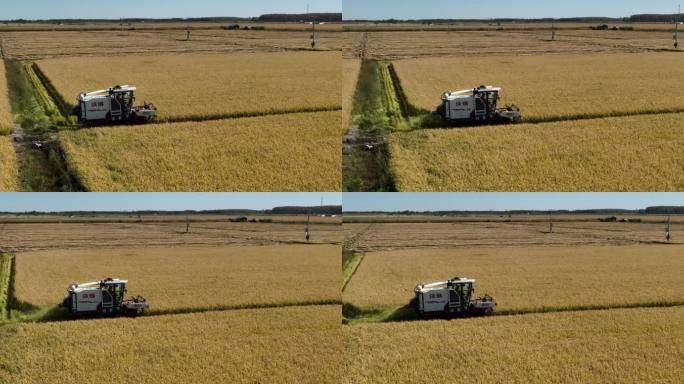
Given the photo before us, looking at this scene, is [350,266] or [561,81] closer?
[350,266]

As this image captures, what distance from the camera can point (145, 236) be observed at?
76562 mm

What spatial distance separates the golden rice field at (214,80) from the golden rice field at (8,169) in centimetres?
777

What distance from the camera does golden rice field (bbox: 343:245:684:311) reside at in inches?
1272

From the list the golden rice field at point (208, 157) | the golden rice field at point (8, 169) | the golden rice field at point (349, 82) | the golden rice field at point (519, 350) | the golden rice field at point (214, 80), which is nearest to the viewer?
the golden rice field at point (519, 350)

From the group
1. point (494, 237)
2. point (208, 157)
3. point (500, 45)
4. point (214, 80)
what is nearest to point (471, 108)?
point (208, 157)

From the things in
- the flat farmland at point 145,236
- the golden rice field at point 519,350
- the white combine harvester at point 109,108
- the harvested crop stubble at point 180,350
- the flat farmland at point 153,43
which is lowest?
the flat farmland at point 145,236

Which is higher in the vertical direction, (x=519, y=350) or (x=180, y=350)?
(x=519, y=350)

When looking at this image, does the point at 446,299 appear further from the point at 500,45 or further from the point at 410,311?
the point at 500,45

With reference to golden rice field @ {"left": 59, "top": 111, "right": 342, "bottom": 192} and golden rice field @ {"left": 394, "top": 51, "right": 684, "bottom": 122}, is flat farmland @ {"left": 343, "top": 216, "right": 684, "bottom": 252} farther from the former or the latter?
golden rice field @ {"left": 59, "top": 111, "right": 342, "bottom": 192}

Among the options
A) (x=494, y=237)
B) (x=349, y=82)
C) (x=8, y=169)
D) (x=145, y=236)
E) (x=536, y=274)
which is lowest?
(x=145, y=236)

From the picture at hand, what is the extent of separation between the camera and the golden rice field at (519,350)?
22094mm

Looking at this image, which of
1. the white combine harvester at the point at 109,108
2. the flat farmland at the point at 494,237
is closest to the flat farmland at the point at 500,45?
the flat farmland at the point at 494,237

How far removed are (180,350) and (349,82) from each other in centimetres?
2549

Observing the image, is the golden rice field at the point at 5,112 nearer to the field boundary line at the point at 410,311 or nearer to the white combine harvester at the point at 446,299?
the field boundary line at the point at 410,311
